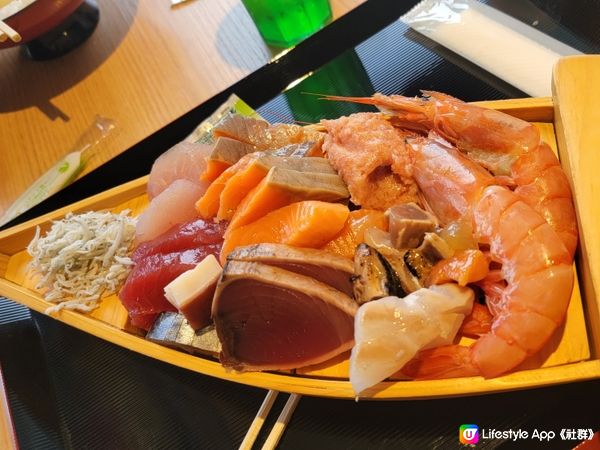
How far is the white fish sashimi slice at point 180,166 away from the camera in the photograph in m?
2.03

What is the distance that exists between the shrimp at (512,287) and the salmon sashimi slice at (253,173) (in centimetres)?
51

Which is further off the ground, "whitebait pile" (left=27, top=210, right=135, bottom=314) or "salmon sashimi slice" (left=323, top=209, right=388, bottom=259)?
"whitebait pile" (left=27, top=210, right=135, bottom=314)

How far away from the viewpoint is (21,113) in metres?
3.06

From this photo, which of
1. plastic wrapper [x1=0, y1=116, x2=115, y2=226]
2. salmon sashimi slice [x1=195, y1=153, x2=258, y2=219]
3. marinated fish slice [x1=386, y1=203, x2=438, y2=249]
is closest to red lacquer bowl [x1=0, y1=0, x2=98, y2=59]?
plastic wrapper [x1=0, y1=116, x2=115, y2=226]

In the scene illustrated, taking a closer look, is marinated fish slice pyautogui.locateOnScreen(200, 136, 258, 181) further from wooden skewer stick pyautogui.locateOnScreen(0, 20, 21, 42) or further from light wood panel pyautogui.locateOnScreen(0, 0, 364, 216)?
wooden skewer stick pyautogui.locateOnScreen(0, 20, 21, 42)

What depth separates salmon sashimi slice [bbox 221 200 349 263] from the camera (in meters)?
1.55

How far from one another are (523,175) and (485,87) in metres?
0.81

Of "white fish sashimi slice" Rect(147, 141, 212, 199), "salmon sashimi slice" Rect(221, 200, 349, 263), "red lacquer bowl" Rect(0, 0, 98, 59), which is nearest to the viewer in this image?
"salmon sashimi slice" Rect(221, 200, 349, 263)

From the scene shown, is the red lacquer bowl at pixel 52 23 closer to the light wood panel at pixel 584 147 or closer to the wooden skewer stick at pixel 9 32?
the wooden skewer stick at pixel 9 32

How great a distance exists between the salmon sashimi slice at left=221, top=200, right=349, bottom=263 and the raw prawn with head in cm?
34

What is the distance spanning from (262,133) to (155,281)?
681mm

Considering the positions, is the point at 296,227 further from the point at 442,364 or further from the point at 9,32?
the point at 9,32

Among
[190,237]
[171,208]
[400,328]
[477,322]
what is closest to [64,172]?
[171,208]

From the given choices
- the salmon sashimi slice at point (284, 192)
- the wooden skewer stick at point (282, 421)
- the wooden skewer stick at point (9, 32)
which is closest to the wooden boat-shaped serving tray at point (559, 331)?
the wooden skewer stick at point (282, 421)
